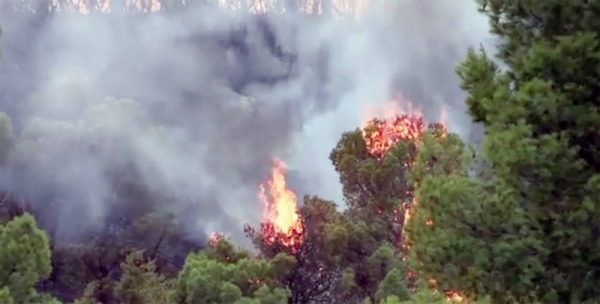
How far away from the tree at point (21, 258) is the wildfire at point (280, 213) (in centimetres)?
268

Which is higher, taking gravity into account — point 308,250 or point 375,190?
point 375,190

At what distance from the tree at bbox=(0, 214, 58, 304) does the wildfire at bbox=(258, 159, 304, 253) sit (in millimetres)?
2684

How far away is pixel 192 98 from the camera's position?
10539 millimetres

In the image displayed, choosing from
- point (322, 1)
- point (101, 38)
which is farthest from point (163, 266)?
point (322, 1)

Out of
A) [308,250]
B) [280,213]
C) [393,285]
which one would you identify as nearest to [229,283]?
[393,285]

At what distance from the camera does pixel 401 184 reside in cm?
638

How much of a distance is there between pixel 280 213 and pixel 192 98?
117 inches

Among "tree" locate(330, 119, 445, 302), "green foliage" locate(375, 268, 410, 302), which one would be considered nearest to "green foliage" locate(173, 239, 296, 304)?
"green foliage" locate(375, 268, 410, 302)

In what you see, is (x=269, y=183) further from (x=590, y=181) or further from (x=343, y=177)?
(x=590, y=181)

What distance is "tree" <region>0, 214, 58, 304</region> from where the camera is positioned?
3.68 m

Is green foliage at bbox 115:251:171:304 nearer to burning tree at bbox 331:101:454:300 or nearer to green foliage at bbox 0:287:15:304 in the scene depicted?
burning tree at bbox 331:101:454:300

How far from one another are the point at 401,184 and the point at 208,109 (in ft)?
15.0

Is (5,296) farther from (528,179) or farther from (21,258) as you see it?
(528,179)

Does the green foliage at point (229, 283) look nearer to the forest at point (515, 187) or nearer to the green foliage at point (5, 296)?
the forest at point (515, 187)
